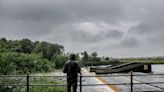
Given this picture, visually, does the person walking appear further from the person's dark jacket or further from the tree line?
the tree line

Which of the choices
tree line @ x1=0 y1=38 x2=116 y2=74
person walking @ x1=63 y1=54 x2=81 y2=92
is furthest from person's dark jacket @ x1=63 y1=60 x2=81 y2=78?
tree line @ x1=0 y1=38 x2=116 y2=74

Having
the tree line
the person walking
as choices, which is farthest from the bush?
the person walking

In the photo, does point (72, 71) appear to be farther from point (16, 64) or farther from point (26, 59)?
point (26, 59)

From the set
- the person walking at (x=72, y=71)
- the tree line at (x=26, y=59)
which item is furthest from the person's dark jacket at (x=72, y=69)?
the tree line at (x=26, y=59)

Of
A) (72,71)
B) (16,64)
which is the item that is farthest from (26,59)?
(72,71)

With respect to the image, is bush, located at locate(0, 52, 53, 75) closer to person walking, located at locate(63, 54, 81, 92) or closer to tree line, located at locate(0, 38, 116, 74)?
tree line, located at locate(0, 38, 116, 74)

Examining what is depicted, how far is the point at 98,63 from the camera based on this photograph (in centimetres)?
12450

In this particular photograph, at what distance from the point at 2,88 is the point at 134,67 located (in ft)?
181

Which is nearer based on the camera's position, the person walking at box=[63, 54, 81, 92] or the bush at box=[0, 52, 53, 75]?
the person walking at box=[63, 54, 81, 92]

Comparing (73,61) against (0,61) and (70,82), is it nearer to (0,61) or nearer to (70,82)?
(70,82)

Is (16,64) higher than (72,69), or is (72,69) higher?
(16,64)

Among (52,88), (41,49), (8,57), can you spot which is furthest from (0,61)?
(41,49)

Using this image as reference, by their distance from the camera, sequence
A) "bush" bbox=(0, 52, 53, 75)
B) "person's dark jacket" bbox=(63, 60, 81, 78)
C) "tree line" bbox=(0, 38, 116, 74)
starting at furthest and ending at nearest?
"tree line" bbox=(0, 38, 116, 74) → "bush" bbox=(0, 52, 53, 75) → "person's dark jacket" bbox=(63, 60, 81, 78)

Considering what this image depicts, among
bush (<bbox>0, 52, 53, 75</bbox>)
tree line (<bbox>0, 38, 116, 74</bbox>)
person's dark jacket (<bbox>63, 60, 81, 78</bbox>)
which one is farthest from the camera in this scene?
tree line (<bbox>0, 38, 116, 74</bbox>)
